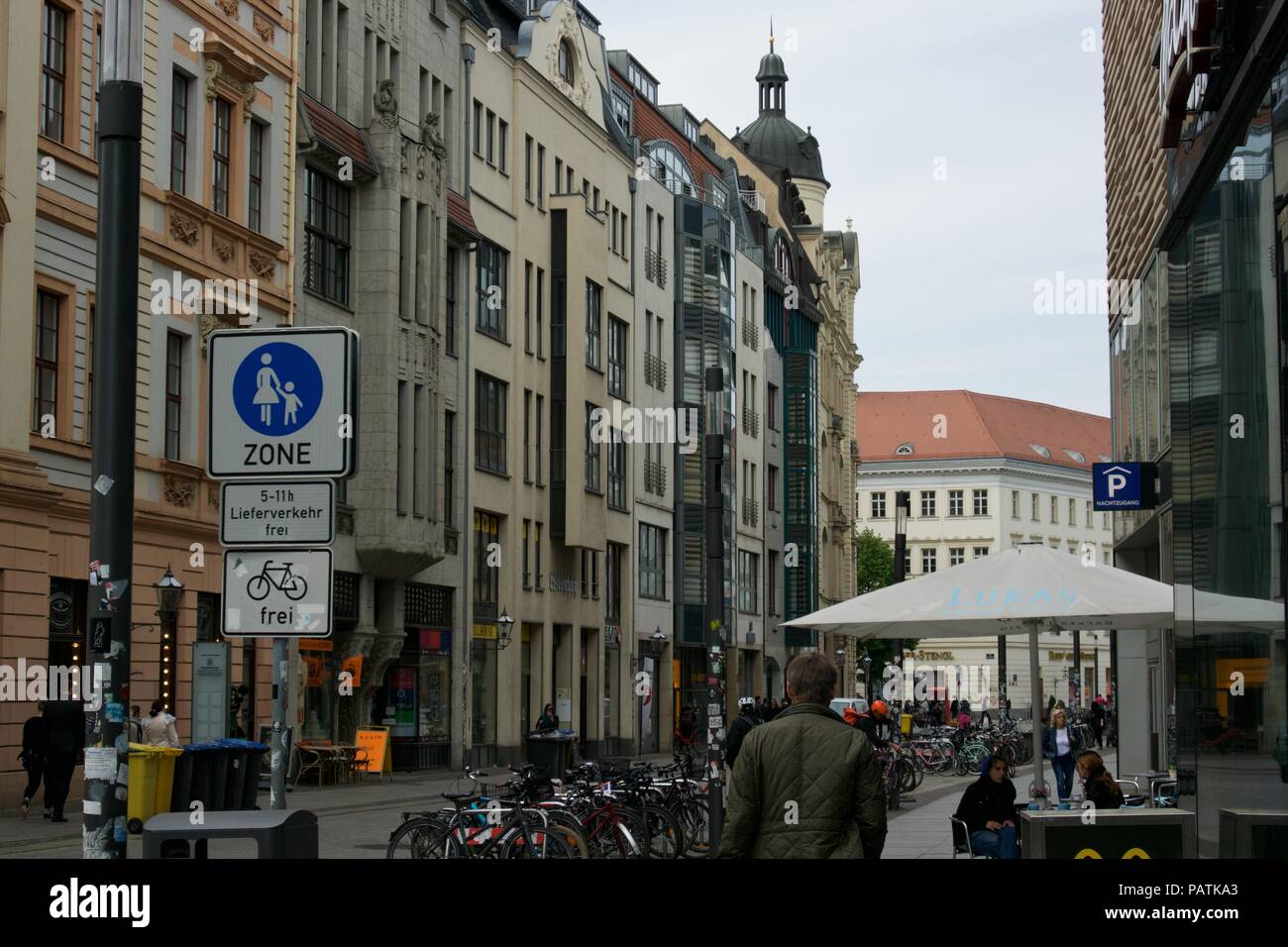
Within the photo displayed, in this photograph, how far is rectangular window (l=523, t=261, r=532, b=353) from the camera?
2023 inches

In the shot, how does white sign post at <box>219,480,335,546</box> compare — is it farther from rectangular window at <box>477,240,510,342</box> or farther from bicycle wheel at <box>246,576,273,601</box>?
rectangular window at <box>477,240,510,342</box>

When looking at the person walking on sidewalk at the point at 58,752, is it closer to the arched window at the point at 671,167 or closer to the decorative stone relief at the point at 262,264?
the decorative stone relief at the point at 262,264

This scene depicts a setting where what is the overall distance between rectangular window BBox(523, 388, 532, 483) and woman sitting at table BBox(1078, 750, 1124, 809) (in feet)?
117

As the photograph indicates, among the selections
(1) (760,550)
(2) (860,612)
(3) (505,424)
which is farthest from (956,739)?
(1) (760,550)

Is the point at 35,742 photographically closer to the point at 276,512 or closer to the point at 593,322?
the point at 276,512

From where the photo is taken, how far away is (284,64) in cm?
3672

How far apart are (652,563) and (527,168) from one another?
15.6m

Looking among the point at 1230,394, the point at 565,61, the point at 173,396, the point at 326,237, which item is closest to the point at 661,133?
the point at 565,61

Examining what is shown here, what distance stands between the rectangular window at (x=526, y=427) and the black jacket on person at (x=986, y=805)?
1427 inches

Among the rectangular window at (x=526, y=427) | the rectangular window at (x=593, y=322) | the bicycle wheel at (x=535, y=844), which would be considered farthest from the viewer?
the rectangular window at (x=593, y=322)

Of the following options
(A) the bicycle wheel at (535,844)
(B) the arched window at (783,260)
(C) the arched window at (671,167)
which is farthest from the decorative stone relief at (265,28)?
(B) the arched window at (783,260)

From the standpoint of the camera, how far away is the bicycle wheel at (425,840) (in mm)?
16281

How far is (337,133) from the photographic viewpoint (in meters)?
38.8

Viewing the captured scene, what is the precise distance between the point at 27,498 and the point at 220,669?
575cm
